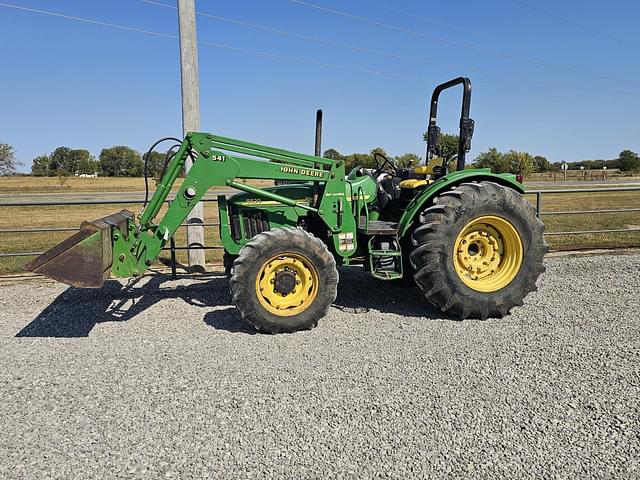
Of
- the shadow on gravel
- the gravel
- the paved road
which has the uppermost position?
the paved road

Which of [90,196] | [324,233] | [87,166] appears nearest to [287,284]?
[324,233]

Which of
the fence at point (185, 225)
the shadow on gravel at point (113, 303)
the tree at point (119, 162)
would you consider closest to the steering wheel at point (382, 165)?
the fence at point (185, 225)

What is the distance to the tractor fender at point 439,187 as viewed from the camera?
5371mm

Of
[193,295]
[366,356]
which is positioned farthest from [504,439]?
[193,295]

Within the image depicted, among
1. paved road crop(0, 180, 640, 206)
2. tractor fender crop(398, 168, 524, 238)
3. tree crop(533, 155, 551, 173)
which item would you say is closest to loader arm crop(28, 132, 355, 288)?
tractor fender crop(398, 168, 524, 238)

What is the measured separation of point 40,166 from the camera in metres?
74.7

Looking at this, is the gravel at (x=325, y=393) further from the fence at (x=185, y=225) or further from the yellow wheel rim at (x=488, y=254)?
the fence at (x=185, y=225)

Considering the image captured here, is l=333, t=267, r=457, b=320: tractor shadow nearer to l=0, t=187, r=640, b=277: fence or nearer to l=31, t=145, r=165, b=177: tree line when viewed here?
l=0, t=187, r=640, b=277: fence

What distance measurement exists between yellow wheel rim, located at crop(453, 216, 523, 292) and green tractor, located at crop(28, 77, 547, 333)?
0.01m

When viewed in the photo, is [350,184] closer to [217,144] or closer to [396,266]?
[396,266]

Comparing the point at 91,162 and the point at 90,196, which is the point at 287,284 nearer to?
the point at 90,196

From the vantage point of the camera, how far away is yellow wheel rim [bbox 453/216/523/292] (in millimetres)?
5410

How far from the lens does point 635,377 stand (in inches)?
148

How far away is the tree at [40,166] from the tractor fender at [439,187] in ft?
254
